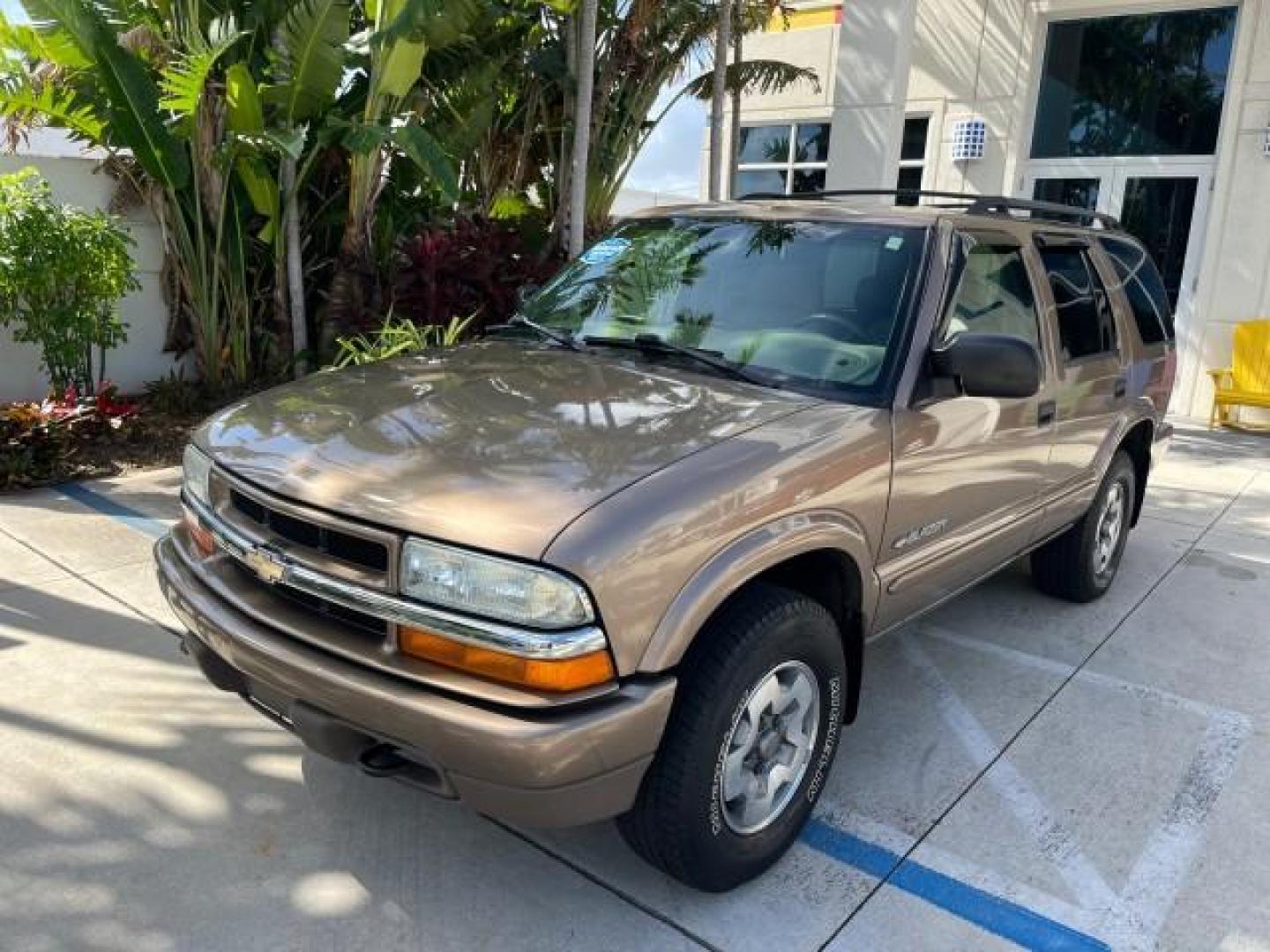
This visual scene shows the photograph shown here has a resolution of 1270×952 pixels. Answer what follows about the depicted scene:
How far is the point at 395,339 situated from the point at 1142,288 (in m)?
5.16

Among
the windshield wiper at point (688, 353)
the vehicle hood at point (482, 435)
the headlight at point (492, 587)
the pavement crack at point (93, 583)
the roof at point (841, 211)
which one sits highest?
the roof at point (841, 211)

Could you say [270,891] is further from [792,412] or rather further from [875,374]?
[875,374]

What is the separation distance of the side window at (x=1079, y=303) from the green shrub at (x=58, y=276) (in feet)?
19.9

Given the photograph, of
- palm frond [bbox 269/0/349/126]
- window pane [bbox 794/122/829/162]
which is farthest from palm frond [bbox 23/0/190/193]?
window pane [bbox 794/122/829/162]

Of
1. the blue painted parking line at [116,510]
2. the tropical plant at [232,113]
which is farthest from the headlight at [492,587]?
the tropical plant at [232,113]

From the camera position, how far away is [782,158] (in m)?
14.1

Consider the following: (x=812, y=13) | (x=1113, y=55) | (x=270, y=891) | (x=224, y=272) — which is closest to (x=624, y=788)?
(x=270, y=891)

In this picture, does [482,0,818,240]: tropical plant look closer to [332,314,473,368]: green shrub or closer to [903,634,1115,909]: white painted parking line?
[332,314,473,368]: green shrub

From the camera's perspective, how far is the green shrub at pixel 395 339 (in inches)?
282

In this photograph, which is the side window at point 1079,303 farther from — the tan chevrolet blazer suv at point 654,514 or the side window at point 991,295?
the side window at point 991,295

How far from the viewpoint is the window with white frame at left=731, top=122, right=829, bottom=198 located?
1371 centimetres

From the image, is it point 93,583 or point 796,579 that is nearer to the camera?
point 796,579

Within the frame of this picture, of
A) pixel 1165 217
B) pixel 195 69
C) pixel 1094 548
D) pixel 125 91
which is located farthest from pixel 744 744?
pixel 1165 217

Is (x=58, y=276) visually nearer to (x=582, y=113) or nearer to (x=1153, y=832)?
(x=582, y=113)
